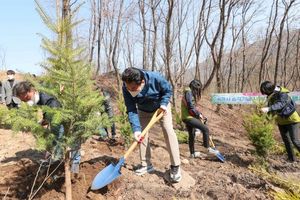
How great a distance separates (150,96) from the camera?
4438 mm

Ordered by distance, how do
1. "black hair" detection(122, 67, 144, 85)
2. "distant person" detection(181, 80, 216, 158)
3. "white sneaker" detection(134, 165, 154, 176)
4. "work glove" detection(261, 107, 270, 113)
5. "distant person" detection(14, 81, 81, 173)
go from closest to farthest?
"distant person" detection(14, 81, 81, 173) → "black hair" detection(122, 67, 144, 85) → "white sneaker" detection(134, 165, 154, 176) → "work glove" detection(261, 107, 270, 113) → "distant person" detection(181, 80, 216, 158)

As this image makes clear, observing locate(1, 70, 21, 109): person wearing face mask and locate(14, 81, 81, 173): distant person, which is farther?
locate(1, 70, 21, 109): person wearing face mask

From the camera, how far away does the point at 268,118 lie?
250 inches

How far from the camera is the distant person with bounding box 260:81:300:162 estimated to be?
20.2ft

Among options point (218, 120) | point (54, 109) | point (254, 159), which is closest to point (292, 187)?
point (54, 109)

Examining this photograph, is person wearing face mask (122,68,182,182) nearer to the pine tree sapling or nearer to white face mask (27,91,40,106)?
white face mask (27,91,40,106)

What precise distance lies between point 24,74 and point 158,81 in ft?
5.33

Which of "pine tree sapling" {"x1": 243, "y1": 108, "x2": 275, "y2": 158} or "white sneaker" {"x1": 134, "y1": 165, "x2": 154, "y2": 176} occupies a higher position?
"pine tree sapling" {"x1": 243, "y1": 108, "x2": 275, "y2": 158}

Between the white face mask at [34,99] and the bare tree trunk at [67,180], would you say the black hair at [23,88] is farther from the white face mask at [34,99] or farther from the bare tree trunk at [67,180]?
the bare tree trunk at [67,180]

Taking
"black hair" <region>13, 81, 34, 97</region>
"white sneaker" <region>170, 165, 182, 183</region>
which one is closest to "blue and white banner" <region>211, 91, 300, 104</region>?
"white sneaker" <region>170, 165, 182, 183</region>

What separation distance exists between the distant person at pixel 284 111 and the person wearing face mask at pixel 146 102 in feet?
7.41

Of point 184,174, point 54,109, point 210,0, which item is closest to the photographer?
point 54,109

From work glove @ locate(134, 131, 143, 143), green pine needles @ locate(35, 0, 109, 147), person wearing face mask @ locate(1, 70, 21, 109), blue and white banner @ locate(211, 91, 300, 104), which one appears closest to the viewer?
green pine needles @ locate(35, 0, 109, 147)

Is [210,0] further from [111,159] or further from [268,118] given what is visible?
[111,159]
